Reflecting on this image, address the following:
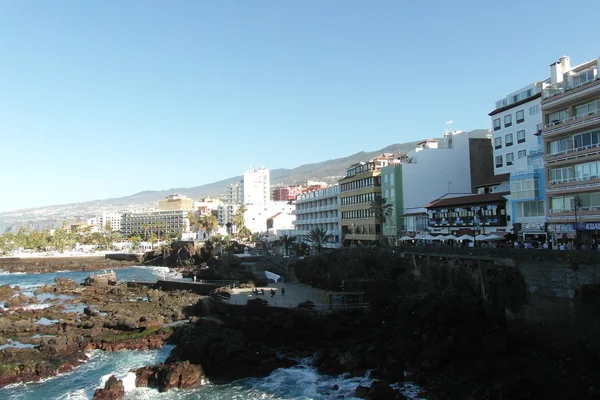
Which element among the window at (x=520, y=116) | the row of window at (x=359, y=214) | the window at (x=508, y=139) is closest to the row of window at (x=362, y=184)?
the row of window at (x=359, y=214)

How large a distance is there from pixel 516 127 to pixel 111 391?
4651cm

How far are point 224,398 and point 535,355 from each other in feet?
59.3

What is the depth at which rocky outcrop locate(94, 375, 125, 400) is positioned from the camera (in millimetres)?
25750

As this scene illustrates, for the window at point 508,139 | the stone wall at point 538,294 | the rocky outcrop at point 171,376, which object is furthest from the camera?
the window at point 508,139

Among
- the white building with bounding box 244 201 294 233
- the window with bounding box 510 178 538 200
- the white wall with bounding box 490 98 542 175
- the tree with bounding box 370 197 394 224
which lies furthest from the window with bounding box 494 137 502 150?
the white building with bounding box 244 201 294 233

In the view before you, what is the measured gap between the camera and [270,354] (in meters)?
32.4

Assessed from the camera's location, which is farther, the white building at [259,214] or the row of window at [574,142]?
the white building at [259,214]

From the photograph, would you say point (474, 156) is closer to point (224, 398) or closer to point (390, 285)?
point (390, 285)

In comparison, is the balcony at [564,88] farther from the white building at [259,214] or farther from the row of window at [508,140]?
the white building at [259,214]

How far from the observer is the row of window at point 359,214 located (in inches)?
2686

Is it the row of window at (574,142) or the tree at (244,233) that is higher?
the row of window at (574,142)

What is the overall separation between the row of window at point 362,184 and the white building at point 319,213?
107 inches

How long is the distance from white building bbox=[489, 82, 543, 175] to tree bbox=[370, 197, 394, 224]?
47.3 feet

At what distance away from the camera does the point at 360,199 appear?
237 feet
